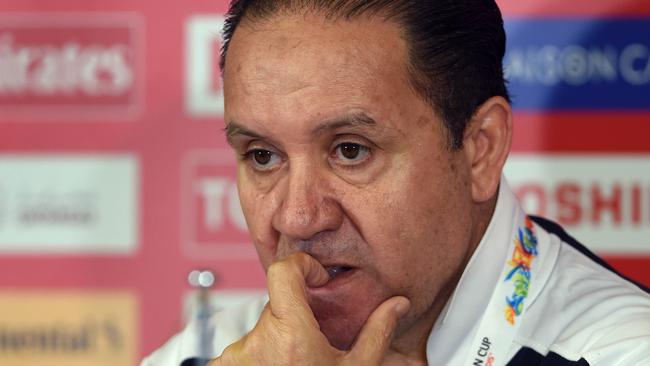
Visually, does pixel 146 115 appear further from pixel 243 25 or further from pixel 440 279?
pixel 440 279

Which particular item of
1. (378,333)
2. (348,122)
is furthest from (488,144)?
(378,333)

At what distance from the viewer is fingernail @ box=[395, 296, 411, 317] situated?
5.22 ft

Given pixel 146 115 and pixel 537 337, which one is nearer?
pixel 537 337

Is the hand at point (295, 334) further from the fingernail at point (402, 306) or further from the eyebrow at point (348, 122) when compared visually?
the eyebrow at point (348, 122)

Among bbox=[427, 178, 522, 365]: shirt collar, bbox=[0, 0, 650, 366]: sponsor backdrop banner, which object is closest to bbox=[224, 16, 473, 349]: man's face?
bbox=[427, 178, 522, 365]: shirt collar

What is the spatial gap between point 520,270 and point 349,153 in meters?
0.37

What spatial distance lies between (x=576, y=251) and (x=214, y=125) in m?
0.98

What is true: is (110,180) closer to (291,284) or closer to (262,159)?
(262,159)

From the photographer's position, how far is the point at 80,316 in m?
2.59

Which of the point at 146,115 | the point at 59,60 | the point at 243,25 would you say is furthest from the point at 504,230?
the point at 59,60

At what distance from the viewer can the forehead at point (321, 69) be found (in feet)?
5.18

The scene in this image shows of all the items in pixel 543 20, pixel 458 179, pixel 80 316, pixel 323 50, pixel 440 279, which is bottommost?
pixel 80 316

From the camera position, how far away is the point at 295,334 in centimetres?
146

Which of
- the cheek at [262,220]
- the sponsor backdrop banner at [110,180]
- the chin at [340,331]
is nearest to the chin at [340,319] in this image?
the chin at [340,331]
